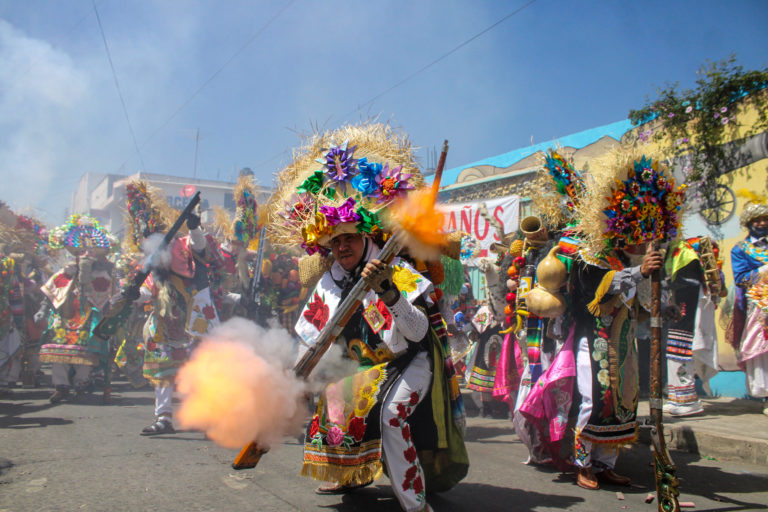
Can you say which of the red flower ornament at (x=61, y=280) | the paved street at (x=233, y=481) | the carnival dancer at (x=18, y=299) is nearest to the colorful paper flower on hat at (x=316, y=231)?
the paved street at (x=233, y=481)

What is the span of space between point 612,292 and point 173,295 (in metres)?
5.39

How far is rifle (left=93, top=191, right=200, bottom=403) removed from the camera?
7164mm

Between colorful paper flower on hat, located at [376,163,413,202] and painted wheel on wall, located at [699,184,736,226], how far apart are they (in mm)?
6713

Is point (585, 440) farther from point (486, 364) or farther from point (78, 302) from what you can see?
point (78, 302)

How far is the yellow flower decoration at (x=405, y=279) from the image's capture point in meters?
3.39

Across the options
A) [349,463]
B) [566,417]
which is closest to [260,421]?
[349,463]

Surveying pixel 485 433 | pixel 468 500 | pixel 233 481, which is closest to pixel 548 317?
pixel 468 500

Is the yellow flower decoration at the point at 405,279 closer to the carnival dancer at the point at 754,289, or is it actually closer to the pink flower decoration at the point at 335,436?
the pink flower decoration at the point at 335,436

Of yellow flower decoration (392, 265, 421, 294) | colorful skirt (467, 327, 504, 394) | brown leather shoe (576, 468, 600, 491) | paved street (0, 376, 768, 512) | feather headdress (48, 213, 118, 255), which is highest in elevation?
feather headdress (48, 213, 118, 255)

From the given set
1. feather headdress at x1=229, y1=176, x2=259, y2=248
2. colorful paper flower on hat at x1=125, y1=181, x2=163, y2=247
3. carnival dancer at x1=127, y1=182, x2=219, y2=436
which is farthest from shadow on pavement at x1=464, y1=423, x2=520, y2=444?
colorful paper flower on hat at x1=125, y1=181, x2=163, y2=247

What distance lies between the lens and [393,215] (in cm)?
359

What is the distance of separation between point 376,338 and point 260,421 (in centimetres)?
84

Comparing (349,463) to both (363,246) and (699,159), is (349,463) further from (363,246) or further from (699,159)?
(699,159)

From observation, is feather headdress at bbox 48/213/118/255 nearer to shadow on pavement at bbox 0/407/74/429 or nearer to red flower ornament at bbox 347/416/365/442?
shadow on pavement at bbox 0/407/74/429
